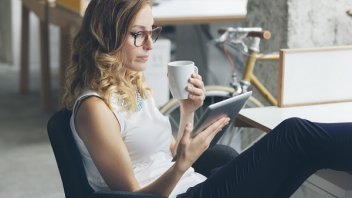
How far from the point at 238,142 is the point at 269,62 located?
0.46m

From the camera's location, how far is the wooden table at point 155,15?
4430mm

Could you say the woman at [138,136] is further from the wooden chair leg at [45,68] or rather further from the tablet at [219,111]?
the wooden chair leg at [45,68]

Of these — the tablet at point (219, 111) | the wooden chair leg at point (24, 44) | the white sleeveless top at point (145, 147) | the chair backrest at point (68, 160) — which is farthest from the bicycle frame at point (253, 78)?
the wooden chair leg at point (24, 44)

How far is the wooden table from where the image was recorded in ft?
14.5

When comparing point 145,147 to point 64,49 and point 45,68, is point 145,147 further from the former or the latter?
point 45,68

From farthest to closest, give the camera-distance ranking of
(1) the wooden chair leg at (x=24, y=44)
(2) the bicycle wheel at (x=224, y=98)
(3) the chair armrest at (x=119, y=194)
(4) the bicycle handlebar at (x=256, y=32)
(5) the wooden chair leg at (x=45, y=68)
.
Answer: (1) the wooden chair leg at (x=24, y=44)
(5) the wooden chair leg at (x=45, y=68)
(2) the bicycle wheel at (x=224, y=98)
(4) the bicycle handlebar at (x=256, y=32)
(3) the chair armrest at (x=119, y=194)

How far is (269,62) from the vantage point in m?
3.35

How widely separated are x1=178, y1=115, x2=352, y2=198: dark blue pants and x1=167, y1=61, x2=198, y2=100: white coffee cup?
239 millimetres

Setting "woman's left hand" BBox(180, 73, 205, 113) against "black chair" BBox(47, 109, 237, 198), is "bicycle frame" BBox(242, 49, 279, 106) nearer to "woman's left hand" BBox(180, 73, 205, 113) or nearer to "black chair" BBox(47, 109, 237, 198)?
"woman's left hand" BBox(180, 73, 205, 113)

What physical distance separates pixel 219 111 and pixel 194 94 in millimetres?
125

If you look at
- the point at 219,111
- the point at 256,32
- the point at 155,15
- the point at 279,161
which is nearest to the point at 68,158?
the point at 219,111

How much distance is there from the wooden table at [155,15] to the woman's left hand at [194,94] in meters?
1.94

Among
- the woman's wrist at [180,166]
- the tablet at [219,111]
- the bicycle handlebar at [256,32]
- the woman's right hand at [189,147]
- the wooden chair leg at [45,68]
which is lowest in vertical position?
the wooden chair leg at [45,68]

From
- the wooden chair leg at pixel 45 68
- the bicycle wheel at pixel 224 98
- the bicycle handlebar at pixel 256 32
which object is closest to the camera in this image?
the bicycle handlebar at pixel 256 32
